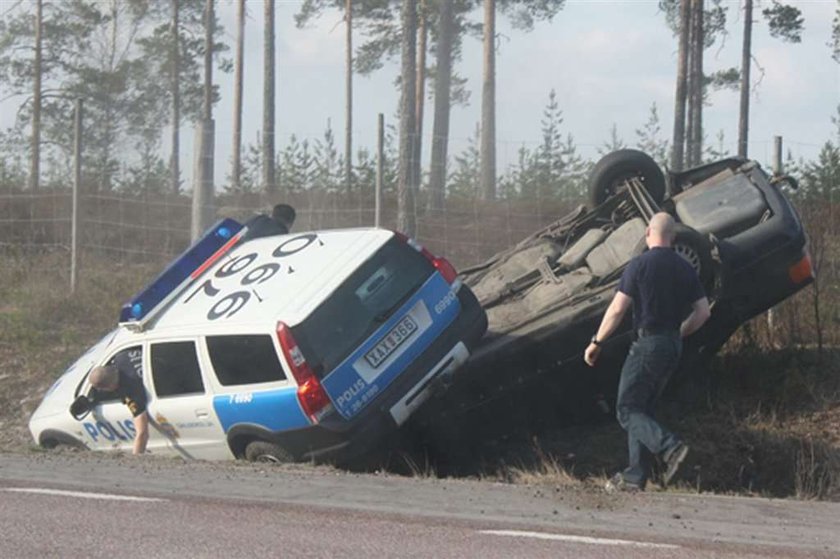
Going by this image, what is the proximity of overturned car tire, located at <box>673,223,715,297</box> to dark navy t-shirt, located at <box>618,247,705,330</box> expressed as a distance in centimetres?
138

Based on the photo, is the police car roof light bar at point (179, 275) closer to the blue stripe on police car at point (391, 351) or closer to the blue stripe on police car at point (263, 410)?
the blue stripe on police car at point (263, 410)

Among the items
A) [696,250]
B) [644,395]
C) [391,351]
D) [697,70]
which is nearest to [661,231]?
[644,395]

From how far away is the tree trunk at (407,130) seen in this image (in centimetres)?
1627

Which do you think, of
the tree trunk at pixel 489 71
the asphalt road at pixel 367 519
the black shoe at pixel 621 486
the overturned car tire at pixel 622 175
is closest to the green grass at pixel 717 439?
the black shoe at pixel 621 486

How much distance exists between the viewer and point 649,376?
349 inches

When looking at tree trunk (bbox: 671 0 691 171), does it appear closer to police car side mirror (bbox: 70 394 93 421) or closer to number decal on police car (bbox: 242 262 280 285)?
number decal on police car (bbox: 242 262 280 285)

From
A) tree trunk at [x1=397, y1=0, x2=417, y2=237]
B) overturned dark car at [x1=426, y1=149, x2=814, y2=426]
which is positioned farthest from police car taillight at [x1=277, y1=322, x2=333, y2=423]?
tree trunk at [x1=397, y1=0, x2=417, y2=237]

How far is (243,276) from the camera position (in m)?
10.7

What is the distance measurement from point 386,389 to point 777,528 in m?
3.46

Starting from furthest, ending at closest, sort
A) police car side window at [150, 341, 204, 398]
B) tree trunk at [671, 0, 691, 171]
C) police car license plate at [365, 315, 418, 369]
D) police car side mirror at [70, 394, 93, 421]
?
tree trunk at [671, 0, 691, 171] < police car side mirror at [70, 394, 93, 421] < police car side window at [150, 341, 204, 398] < police car license plate at [365, 315, 418, 369]

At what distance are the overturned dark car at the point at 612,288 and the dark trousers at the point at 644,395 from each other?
125cm

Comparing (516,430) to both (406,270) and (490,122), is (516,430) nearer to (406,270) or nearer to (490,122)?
(406,270)

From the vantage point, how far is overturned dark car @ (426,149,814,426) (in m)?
10.3

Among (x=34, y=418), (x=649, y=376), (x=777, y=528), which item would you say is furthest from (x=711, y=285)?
(x=34, y=418)
